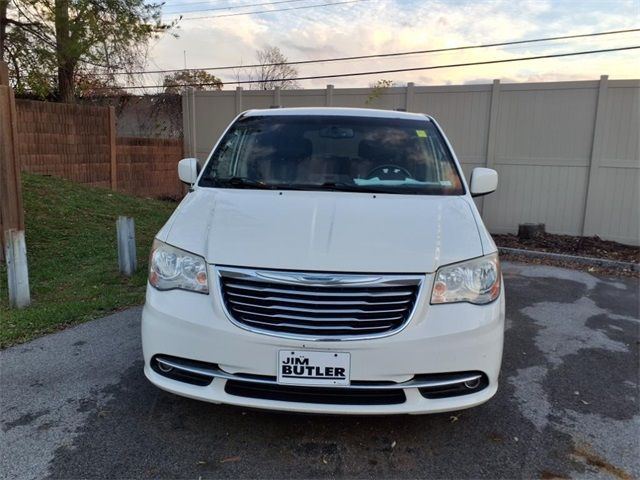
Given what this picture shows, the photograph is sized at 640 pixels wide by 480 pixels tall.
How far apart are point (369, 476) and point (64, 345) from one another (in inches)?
107

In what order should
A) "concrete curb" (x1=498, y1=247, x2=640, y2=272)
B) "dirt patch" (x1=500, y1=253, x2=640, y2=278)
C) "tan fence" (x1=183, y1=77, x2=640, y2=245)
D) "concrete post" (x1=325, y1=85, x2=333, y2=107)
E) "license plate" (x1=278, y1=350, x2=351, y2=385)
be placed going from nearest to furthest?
"license plate" (x1=278, y1=350, x2=351, y2=385) < "dirt patch" (x1=500, y1=253, x2=640, y2=278) < "concrete curb" (x1=498, y1=247, x2=640, y2=272) < "tan fence" (x1=183, y1=77, x2=640, y2=245) < "concrete post" (x1=325, y1=85, x2=333, y2=107)

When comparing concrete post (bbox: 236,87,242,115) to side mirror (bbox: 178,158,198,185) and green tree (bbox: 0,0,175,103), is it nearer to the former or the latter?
green tree (bbox: 0,0,175,103)

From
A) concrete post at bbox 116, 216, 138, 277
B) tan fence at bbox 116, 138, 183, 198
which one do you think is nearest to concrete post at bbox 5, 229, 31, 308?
concrete post at bbox 116, 216, 138, 277

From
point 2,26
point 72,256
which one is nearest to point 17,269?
point 72,256

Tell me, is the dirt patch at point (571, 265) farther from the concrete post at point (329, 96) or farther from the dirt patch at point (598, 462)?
the dirt patch at point (598, 462)

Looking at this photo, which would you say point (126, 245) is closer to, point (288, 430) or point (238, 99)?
point (288, 430)

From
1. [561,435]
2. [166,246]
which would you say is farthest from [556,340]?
[166,246]

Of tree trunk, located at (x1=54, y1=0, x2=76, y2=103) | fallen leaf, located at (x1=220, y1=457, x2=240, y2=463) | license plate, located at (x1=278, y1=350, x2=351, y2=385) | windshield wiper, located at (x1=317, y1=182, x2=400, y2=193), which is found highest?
tree trunk, located at (x1=54, y1=0, x2=76, y2=103)

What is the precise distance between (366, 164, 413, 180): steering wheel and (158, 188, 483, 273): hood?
1.38 feet

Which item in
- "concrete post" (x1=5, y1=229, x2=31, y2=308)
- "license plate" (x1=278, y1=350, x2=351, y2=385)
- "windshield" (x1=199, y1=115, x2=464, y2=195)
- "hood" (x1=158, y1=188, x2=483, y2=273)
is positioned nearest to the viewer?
"license plate" (x1=278, y1=350, x2=351, y2=385)

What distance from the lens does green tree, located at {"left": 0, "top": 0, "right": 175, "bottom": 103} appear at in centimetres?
1193

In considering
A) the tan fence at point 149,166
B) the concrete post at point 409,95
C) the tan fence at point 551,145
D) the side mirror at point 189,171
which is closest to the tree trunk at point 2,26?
the tan fence at point 149,166

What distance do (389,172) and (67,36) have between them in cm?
1148

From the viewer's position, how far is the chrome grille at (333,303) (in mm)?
2414
